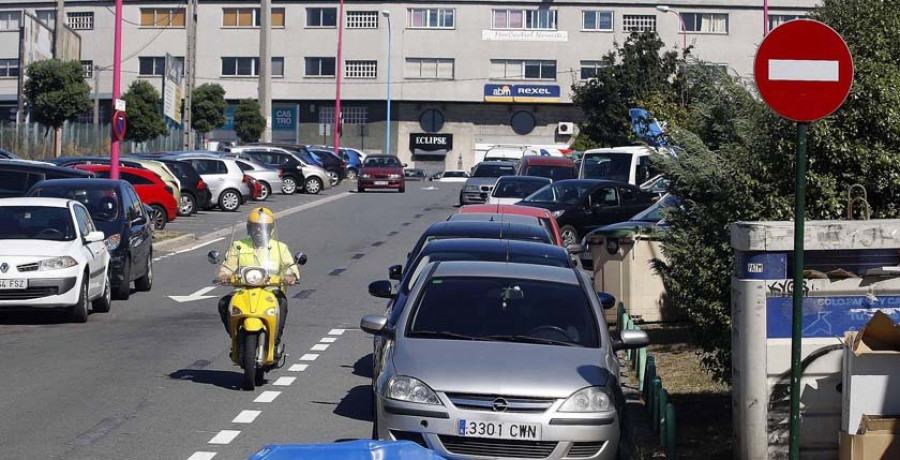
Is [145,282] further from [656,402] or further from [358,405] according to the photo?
[656,402]

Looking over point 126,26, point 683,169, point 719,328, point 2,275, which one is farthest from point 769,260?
point 126,26

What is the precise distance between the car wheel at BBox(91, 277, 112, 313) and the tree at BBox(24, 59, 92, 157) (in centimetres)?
2947

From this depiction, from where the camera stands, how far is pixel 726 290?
9.52 meters

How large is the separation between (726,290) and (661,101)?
17.6 metres

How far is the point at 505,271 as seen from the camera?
9992 mm

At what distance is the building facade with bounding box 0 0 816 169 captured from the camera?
80.9 m

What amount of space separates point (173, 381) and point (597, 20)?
7105cm

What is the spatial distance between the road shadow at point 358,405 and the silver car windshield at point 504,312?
1721mm

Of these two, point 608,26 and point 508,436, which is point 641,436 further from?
point 608,26

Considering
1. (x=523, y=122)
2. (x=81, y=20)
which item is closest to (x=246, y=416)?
(x=523, y=122)

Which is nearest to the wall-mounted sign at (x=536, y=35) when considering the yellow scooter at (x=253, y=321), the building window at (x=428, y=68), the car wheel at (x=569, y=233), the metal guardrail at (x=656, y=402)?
the building window at (x=428, y=68)

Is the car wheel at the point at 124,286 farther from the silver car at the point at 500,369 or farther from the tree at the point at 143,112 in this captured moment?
the tree at the point at 143,112

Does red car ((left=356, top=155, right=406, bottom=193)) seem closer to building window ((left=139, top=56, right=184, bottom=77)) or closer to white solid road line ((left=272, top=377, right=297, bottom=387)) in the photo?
building window ((left=139, top=56, right=184, bottom=77))

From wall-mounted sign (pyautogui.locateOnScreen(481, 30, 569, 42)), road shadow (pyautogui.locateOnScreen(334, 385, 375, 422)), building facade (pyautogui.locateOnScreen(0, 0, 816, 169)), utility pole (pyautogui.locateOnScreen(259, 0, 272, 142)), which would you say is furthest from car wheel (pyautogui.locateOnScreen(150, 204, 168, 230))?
wall-mounted sign (pyautogui.locateOnScreen(481, 30, 569, 42))
